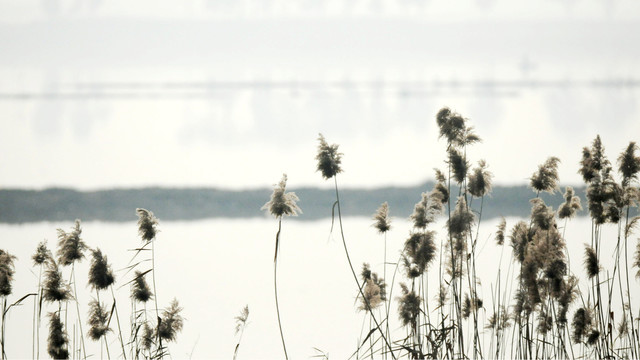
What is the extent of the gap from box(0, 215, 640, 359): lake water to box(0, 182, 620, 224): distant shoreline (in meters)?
1.02

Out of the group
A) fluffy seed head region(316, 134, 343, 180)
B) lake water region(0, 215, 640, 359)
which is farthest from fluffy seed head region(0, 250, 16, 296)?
fluffy seed head region(316, 134, 343, 180)

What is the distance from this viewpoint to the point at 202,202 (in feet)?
35.7

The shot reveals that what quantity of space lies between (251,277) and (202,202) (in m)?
4.97

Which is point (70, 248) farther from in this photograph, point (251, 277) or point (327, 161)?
point (251, 277)

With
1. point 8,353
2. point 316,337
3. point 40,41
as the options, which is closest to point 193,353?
point 316,337

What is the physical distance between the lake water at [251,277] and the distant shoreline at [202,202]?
1022 millimetres

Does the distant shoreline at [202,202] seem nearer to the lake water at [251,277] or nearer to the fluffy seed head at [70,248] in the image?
the lake water at [251,277]

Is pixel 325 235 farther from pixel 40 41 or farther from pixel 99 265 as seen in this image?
pixel 40 41

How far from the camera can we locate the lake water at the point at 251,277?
445cm

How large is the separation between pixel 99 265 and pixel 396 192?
8.57 metres

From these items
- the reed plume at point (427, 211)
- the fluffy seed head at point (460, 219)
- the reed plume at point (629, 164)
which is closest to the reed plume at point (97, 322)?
the reed plume at point (427, 211)

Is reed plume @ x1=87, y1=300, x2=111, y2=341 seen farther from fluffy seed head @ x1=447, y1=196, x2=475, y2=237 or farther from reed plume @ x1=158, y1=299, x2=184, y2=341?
fluffy seed head @ x1=447, y1=196, x2=475, y2=237

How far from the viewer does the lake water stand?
445cm

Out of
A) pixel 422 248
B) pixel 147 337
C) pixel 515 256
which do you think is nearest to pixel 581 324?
pixel 515 256
